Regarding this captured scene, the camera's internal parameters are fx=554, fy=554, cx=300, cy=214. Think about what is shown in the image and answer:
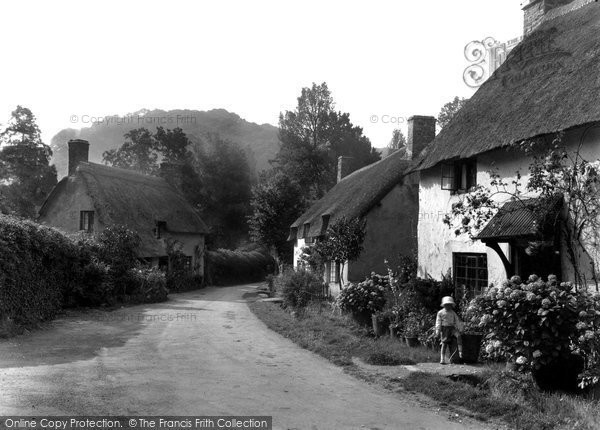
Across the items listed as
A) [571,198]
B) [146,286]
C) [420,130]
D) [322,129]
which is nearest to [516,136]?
[571,198]

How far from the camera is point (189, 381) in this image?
8781 millimetres

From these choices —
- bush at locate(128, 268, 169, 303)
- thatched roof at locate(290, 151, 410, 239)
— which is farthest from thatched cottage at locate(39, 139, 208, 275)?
thatched roof at locate(290, 151, 410, 239)

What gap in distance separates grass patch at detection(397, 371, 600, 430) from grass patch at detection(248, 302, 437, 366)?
6.01 feet

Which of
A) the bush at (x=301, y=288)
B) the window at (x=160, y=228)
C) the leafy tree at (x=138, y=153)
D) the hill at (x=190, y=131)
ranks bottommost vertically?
the bush at (x=301, y=288)

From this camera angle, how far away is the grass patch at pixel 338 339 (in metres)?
11.2

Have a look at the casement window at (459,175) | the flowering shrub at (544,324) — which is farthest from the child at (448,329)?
the casement window at (459,175)

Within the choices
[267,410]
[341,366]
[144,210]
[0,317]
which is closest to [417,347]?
[341,366]

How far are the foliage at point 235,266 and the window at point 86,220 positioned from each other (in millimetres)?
11344

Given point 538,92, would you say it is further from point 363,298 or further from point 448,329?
point 363,298

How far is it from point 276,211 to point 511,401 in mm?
31097

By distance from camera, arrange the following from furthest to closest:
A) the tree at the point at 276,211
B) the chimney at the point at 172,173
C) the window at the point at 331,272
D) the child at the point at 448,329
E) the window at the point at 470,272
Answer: the chimney at the point at 172,173
the tree at the point at 276,211
the window at the point at 331,272
the window at the point at 470,272
the child at the point at 448,329

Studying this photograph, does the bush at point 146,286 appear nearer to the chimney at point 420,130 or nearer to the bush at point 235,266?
the chimney at point 420,130

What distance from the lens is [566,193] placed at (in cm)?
1119

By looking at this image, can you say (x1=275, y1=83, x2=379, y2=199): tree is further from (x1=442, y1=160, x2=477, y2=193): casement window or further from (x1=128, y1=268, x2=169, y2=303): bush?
(x1=442, y1=160, x2=477, y2=193): casement window
